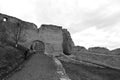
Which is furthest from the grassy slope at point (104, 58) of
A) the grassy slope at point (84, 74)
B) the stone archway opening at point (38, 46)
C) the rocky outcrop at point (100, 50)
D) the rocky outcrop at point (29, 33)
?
the grassy slope at point (84, 74)

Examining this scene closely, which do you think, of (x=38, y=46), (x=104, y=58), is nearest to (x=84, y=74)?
(x=38, y=46)

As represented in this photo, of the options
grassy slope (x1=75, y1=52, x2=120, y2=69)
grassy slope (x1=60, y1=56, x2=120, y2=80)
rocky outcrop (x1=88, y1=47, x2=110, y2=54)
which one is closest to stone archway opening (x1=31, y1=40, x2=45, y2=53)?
grassy slope (x1=75, y1=52, x2=120, y2=69)

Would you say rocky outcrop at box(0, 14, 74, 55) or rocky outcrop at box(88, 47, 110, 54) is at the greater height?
rocky outcrop at box(0, 14, 74, 55)

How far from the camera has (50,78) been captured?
569 centimetres

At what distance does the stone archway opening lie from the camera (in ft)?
52.1

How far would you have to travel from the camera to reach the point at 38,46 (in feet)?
52.8

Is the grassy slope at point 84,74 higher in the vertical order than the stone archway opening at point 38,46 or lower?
lower

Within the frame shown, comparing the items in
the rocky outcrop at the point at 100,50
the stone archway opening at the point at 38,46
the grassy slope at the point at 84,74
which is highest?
the stone archway opening at the point at 38,46

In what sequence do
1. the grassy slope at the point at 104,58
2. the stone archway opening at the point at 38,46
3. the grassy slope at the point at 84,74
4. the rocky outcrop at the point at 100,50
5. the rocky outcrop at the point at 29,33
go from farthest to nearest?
the rocky outcrop at the point at 100,50 < the grassy slope at the point at 104,58 < the stone archway opening at the point at 38,46 < the rocky outcrop at the point at 29,33 < the grassy slope at the point at 84,74

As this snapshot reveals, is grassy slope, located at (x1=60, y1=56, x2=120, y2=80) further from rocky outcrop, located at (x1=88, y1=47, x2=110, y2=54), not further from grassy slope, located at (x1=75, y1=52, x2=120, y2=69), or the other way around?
rocky outcrop, located at (x1=88, y1=47, x2=110, y2=54)

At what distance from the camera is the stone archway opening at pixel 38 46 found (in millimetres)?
15881

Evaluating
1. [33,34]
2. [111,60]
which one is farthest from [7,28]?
[111,60]

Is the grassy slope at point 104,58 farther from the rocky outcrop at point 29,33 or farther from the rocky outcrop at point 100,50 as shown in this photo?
the rocky outcrop at point 100,50

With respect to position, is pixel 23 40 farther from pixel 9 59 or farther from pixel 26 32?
pixel 9 59
